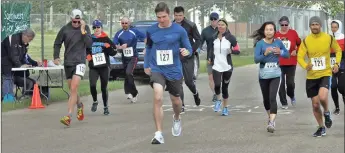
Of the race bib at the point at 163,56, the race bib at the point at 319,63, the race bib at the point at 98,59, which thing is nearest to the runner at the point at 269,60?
the race bib at the point at 319,63

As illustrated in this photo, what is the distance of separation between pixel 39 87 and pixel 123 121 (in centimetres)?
391

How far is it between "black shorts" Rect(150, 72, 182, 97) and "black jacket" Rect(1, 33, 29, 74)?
6094 millimetres

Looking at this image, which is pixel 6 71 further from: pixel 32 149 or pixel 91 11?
pixel 91 11

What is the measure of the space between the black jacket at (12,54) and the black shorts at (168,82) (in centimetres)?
609

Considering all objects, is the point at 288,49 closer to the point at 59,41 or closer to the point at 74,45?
the point at 74,45

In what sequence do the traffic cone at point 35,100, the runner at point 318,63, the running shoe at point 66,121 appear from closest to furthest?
the runner at point 318,63 < the running shoe at point 66,121 < the traffic cone at point 35,100

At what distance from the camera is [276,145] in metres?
10.9

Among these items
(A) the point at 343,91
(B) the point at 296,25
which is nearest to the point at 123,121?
(A) the point at 343,91

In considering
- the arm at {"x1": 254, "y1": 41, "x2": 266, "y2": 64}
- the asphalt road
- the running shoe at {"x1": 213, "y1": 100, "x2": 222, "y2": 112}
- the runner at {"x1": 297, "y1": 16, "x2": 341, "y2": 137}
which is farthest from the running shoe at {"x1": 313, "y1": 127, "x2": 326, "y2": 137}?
the running shoe at {"x1": 213, "y1": 100, "x2": 222, "y2": 112}

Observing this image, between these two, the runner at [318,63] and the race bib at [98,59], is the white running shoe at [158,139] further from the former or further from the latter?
the race bib at [98,59]

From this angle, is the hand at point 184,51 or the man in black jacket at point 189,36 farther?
the man in black jacket at point 189,36

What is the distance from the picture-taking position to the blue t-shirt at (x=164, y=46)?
11.5 metres

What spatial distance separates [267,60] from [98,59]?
3707mm

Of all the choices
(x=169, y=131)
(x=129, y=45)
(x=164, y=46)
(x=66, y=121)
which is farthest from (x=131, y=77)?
(x=164, y=46)
